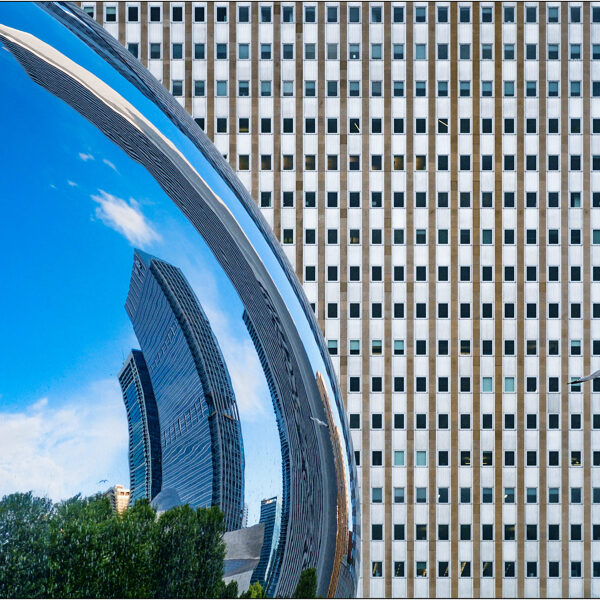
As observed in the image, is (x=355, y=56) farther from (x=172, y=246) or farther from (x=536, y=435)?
(x=172, y=246)

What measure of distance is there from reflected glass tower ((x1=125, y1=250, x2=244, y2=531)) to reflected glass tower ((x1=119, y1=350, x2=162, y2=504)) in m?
0.01

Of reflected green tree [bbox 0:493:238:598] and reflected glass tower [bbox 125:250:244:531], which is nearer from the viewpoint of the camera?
reflected green tree [bbox 0:493:238:598]

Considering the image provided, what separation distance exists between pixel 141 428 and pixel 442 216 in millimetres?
40192

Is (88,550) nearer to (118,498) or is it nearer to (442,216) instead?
(118,498)

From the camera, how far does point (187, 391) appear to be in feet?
4.58

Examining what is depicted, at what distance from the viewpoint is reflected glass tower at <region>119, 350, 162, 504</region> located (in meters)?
1.29

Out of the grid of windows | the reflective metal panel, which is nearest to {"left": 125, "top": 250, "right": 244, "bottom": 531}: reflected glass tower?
the reflective metal panel

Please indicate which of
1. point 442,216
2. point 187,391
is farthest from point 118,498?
point 442,216

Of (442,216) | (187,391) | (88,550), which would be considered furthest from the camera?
(442,216)

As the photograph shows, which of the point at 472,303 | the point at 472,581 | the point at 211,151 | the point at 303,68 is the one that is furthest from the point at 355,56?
the point at 211,151

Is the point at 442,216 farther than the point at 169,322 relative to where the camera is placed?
Yes

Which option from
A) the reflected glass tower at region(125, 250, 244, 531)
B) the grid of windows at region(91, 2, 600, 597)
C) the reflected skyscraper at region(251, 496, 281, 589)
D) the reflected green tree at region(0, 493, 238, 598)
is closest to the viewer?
the reflected green tree at region(0, 493, 238, 598)

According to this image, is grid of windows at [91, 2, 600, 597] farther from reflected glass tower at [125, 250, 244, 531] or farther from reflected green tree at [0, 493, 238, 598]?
reflected green tree at [0, 493, 238, 598]

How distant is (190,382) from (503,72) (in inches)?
1648
